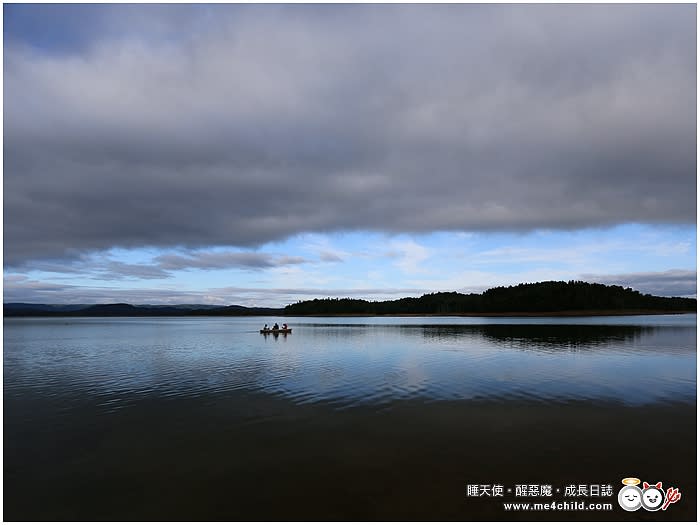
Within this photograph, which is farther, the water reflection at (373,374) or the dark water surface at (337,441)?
the water reflection at (373,374)

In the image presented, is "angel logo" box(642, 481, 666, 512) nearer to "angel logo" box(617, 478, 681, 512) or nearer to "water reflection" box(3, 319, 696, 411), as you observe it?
"angel logo" box(617, 478, 681, 512)

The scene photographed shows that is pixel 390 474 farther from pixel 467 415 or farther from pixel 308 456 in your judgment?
pixel 467 415

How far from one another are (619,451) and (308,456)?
11794mm

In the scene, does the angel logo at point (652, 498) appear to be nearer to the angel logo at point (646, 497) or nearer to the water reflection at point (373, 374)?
the angel logo at point (646, 497)

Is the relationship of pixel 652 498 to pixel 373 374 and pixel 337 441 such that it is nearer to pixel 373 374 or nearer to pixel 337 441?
pixel 337 441

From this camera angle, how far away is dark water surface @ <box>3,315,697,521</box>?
37.3 feet

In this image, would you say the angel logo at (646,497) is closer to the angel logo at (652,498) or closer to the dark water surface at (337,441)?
the angel logo at (652,498)

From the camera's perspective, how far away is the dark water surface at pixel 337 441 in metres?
11.4

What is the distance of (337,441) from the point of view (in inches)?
633

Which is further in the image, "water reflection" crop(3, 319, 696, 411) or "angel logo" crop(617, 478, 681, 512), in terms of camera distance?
"water reflection" crop(3, 319, 696, 411)

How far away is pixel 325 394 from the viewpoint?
2505 cm

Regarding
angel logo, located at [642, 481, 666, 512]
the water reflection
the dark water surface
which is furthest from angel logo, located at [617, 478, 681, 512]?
the water reflection

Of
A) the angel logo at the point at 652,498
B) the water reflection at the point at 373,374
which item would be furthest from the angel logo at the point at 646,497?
the water reflection at the point at 373,374

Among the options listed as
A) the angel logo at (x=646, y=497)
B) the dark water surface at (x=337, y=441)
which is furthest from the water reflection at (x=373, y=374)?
the angel logo at (x=646, y=497)
